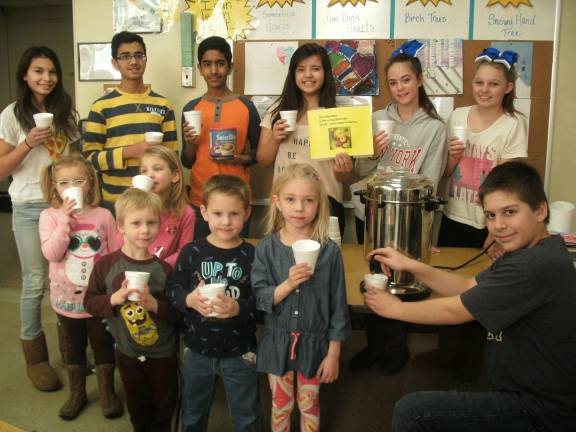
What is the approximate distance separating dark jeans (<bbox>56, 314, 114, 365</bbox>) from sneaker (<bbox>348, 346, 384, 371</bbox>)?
4.87 feet

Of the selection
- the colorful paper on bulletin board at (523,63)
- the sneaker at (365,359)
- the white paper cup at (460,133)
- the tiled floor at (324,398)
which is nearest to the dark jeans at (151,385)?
the tiled floor at (324,398)

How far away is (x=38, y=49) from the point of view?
9.71 ft

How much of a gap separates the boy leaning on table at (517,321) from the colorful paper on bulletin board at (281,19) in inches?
92.4

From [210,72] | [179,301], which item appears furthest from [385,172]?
[210,72]

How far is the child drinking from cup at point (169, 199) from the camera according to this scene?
242 centimetres

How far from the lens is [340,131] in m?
2.58

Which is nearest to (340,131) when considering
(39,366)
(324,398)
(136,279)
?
(136,279)

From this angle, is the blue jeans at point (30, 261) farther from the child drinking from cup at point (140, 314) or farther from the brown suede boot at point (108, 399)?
the child drinking from cup at point (140, 314)

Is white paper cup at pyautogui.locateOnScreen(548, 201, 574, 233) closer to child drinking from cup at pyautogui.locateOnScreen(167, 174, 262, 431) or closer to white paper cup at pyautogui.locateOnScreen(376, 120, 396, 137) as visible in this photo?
white paper cup at pyautogui.locateOnScreen(376, 120, 396, 137)

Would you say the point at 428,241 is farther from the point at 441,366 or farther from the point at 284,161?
the point at 441,366

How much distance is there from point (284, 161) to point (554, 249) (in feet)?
5.31

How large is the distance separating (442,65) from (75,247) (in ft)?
8.78

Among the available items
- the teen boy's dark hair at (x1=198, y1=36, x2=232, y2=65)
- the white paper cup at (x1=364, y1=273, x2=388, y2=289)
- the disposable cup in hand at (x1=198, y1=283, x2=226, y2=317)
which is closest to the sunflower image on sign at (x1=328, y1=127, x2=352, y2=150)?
the white paper cup at (x1=364, y1=273, x2=388, y2=289)

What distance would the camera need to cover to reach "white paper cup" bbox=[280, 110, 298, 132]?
2.74m
